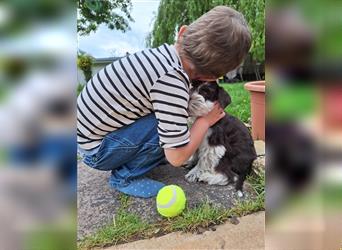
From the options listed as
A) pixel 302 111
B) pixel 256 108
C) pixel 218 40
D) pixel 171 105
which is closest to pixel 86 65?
pixel 171 105

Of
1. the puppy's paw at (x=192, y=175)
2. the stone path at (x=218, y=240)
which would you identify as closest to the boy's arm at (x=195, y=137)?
the puppy's paw at (x=192, y=175)

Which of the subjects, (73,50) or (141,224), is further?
(141,224)

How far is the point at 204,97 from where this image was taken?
4.08 ft

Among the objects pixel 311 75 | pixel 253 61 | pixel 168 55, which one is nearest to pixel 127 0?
pixel 168 55

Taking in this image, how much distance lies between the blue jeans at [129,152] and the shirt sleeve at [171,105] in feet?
0.38

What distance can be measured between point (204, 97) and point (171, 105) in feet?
0.66

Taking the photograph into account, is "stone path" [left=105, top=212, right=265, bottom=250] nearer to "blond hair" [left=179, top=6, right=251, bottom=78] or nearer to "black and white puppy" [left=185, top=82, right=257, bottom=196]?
"black and white puppy" [left=185, top=82, right=257, bottom=196]

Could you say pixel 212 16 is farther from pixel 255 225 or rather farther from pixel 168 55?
pixel 255 225

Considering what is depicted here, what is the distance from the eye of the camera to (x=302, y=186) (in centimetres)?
77

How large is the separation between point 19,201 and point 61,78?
23 cm

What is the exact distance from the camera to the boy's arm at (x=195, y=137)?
3.76 ft

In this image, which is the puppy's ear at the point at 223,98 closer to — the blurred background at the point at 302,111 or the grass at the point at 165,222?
the grass at the point at 165,222

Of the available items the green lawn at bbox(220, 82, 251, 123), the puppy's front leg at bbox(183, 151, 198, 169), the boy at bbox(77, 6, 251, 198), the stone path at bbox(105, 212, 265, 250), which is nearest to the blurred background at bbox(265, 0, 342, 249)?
the stone path at bbox(105, 212, 265, 250)

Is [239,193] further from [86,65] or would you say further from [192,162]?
[86,65]
